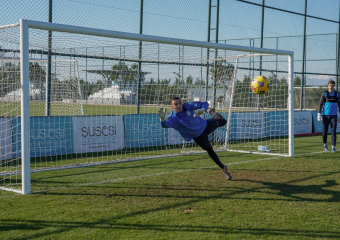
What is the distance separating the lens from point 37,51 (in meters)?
9.98

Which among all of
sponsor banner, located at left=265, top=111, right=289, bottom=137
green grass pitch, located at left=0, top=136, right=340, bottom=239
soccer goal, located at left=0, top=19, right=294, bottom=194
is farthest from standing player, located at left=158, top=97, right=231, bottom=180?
sponsor banner, located at left=265, top=111, right=289, bottom=137

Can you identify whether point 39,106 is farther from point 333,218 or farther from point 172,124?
point 333,218

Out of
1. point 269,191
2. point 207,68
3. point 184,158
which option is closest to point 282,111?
point 207,68

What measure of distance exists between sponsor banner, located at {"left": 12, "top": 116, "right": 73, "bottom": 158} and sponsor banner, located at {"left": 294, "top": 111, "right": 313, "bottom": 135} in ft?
33.9

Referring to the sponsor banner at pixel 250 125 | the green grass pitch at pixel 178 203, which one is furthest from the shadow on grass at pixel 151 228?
the sponsor banner at pixel 250 125

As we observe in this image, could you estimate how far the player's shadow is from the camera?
19.7 feet

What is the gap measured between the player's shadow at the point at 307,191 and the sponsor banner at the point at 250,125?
22.2ft

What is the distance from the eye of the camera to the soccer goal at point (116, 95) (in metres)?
8.93

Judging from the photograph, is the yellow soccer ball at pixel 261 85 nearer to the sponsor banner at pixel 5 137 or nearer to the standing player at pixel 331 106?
the standing player at pixel 331 106

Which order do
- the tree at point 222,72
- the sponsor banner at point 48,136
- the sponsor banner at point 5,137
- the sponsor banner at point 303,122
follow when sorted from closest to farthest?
1. the sponsor banner at point 5,137
2. the sponsor banner at point 48,136
3. the tree at point 222,72
4. the sponsor banner at point 303,122

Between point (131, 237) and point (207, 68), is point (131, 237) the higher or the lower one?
the lower one

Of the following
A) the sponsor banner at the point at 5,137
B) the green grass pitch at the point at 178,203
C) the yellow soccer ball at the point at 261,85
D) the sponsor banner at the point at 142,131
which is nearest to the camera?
the green grass pitch at the point at 178,203

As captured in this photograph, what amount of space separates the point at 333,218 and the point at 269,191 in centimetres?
156

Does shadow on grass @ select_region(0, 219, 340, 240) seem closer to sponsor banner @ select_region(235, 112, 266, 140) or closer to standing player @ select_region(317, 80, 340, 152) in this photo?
standing player @ select_region(317, 80, 340, 152)
